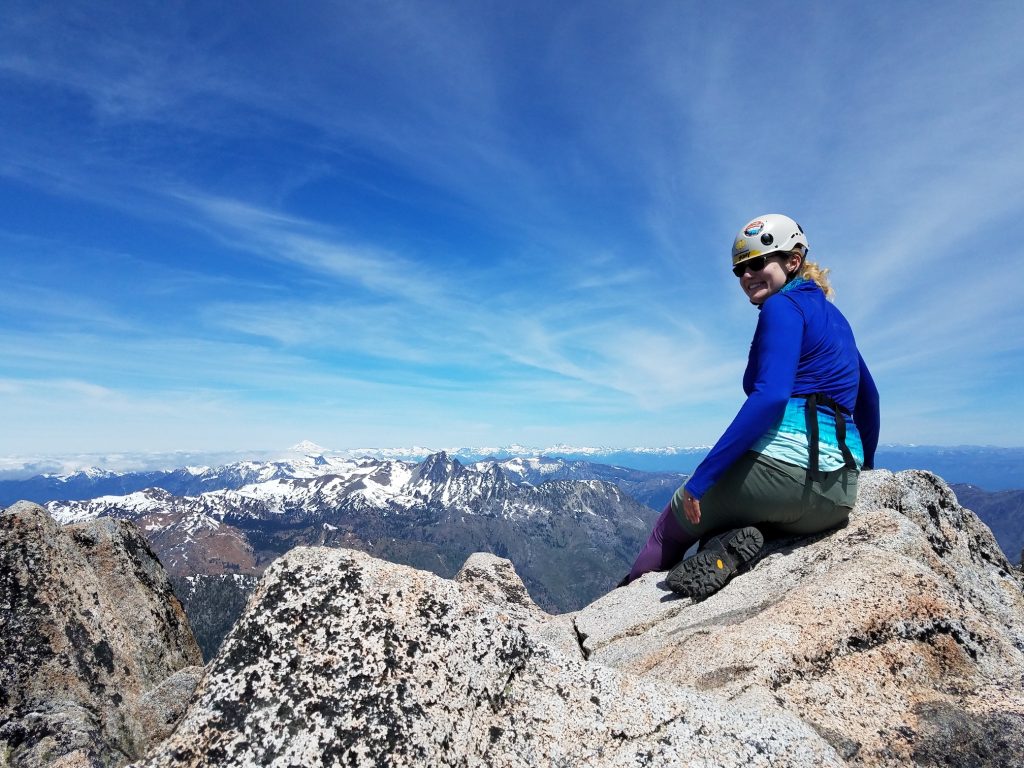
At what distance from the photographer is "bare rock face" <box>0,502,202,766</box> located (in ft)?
23.8

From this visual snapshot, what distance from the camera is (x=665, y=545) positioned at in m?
9.83

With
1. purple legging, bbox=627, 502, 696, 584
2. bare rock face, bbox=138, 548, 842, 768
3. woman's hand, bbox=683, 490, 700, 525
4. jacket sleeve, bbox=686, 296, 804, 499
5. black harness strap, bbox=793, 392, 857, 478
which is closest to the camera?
bare rock face, bbox=138, 548, 842, 768

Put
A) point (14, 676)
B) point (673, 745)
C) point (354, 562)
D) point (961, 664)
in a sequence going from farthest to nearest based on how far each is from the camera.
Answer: point (14, 676)
point (961, 664)
point (354, 562)
point (673, 745)

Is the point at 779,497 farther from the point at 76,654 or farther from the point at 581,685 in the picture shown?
the point at 76,654

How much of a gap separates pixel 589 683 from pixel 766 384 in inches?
181

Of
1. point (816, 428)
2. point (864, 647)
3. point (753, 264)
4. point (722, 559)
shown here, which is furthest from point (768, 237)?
point (864, 647)

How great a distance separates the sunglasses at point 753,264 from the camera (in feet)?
27.5

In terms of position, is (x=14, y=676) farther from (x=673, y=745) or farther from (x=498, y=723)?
(x=673, y=745)

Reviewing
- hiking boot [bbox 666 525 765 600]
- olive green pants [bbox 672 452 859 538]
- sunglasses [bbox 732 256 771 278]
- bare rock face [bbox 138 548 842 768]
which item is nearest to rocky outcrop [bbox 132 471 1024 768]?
bare rock face [bbox 138 548 842 768]

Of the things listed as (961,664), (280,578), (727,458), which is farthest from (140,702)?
(961,664)

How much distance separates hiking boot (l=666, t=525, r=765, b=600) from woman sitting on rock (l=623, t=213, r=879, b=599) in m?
0.01

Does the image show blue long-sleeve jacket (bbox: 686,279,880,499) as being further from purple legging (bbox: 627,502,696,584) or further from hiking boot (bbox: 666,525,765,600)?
purple legging (bbox: 627,502,696,584)

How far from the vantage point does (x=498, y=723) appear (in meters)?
3.92

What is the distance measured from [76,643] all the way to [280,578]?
7.18 m
